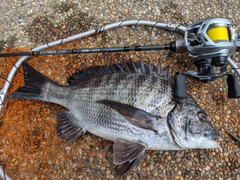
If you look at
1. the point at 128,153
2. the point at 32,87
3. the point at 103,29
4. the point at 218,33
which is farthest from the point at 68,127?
the point at 218,33

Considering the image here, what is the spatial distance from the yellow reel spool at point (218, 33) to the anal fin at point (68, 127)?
1.49 m

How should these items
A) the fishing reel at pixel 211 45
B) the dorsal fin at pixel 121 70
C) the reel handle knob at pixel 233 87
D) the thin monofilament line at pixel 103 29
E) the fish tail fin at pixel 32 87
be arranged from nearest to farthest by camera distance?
1. the fishing reel at pixel 211 45
2. the reel handle knob at pixel 233 87
3. the dorsal fin at pixel 121 70
4. the fish tail fin at pixel 32 87
5. the thin monofilament line at pixel 103 29

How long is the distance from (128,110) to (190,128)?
0.56m

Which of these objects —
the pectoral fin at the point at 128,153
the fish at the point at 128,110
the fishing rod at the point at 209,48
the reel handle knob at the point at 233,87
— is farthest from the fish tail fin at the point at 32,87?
the reel handle knob at the point at 233,87

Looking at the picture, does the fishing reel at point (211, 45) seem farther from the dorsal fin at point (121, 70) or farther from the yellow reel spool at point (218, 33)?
the dorsal fin at point (121, 70)

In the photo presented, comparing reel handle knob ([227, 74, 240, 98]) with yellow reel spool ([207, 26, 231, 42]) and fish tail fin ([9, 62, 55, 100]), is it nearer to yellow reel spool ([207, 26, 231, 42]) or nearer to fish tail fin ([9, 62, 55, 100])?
yellow reel spool ([207, 26, 231, 42])

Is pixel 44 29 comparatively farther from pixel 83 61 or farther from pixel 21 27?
pixel 83 61

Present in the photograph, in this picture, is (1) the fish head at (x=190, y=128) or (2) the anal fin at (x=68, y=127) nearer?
(1) the fish head at (x=190, y=128)

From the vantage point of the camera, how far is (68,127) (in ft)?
8.54

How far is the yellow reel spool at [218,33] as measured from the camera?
218 centimetres

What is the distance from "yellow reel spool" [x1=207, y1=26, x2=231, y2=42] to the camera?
2.18 metres

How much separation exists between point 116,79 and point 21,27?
1467 mm

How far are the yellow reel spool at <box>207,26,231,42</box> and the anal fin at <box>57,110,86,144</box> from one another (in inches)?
58.5

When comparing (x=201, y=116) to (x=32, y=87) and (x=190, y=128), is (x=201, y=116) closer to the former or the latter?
(x=190, y=128)
